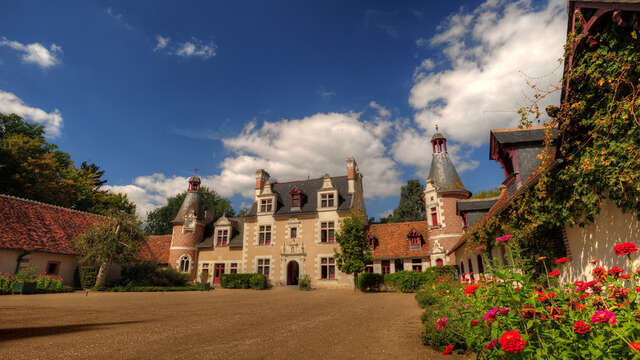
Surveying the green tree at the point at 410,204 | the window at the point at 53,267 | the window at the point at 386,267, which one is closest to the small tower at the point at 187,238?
the window at the point at 53,267

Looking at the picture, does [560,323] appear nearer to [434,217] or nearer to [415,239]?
[434,217]

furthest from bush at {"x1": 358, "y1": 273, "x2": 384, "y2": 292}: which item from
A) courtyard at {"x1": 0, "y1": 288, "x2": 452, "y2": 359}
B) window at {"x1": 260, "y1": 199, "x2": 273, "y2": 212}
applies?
courtyard at {"x1": 0, "y1": 288, "x2": 452, "y2": 359}

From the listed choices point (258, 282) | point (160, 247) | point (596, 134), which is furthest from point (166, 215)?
point (596, 134)

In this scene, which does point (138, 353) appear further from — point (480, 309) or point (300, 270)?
point (300, 270)

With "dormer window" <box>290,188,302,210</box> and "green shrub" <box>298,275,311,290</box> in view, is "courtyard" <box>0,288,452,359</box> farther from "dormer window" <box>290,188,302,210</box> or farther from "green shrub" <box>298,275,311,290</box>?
"dormer window" <box>290,188,302,210</box>

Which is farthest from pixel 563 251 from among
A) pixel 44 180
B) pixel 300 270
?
pixel 44 180

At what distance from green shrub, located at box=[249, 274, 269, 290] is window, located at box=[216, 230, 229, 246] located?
593 centimetres

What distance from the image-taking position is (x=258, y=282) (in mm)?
29109

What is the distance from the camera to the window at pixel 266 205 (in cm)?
3269

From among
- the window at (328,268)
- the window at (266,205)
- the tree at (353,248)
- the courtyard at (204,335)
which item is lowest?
the courtyard at (204,335)

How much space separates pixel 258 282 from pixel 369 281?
1053 cm

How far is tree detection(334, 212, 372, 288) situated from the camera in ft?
83.7

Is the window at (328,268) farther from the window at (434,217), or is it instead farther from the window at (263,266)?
the window at (434,217)

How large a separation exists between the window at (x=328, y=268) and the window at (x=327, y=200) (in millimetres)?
5171
